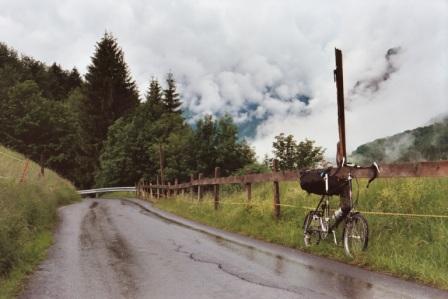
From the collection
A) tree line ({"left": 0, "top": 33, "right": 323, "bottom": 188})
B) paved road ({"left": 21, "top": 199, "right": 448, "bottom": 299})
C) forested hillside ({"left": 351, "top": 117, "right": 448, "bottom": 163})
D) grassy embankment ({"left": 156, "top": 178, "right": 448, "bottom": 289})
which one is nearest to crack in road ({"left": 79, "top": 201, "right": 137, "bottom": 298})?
paved road ({"left": 21, "top": 199, "right": 448, "bottom": 299})

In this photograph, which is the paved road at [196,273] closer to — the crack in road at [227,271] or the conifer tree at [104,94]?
the crack in road at [227,271]

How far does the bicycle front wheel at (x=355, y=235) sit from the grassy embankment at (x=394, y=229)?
0.53 feet

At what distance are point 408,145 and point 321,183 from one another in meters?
9.41

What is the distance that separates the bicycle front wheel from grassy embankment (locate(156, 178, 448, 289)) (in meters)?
0.16

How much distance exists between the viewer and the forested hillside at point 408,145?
1639 cm

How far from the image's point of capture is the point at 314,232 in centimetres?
932

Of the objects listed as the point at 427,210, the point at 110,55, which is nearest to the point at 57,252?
the point at 427,210

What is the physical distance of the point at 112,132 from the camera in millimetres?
56281

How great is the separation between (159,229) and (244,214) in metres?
2.44

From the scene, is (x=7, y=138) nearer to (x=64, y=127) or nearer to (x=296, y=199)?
(x=64, y=127)

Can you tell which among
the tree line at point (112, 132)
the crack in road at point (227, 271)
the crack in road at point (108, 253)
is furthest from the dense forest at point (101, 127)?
the crack in road at point (227, 271)

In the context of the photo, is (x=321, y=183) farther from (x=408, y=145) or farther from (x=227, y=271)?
(x=408, y=145)

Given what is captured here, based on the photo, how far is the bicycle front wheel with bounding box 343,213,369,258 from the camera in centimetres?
761

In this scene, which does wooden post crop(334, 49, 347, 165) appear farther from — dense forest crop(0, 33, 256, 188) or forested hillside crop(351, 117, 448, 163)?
dense forest crop(0, 33, 256, 188)
